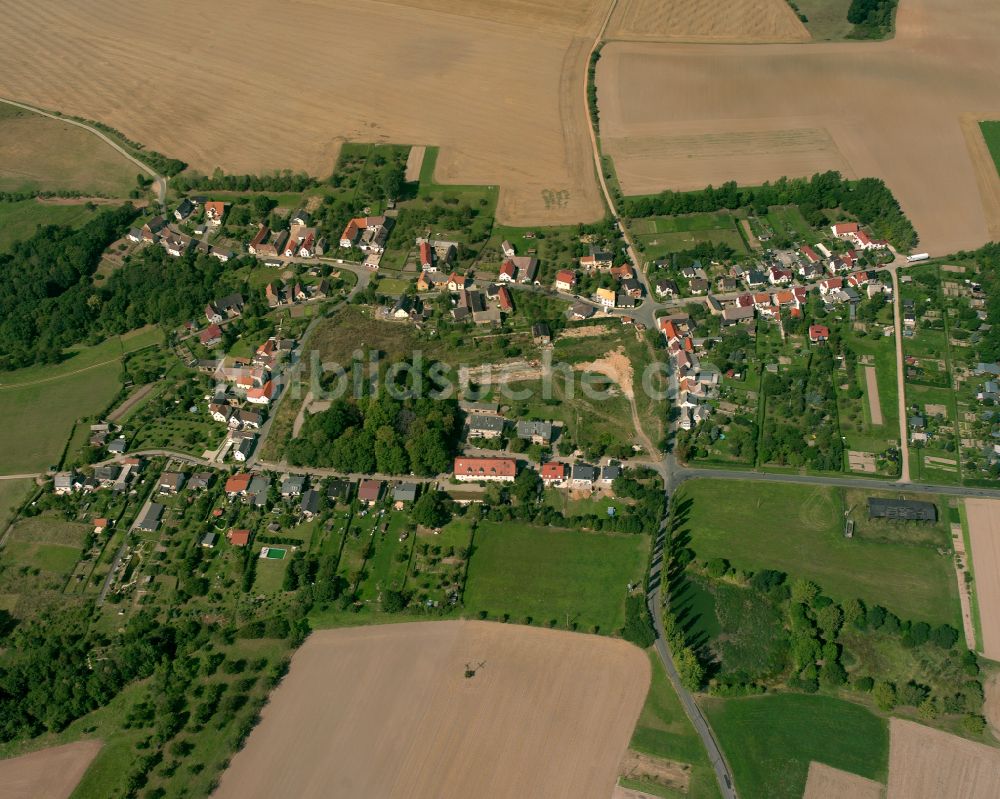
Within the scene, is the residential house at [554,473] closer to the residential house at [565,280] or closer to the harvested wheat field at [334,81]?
the residential house at [565,280]

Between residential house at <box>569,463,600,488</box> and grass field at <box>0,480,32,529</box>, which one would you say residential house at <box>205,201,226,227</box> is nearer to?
grass field at <box>0,480,32,529</box>

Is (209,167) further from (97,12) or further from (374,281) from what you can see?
(97,12)

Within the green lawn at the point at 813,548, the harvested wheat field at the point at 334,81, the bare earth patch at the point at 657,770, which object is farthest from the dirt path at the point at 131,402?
Answer: the bare earth patch at the point at 657,770

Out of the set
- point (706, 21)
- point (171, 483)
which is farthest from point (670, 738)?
point (706, 21)

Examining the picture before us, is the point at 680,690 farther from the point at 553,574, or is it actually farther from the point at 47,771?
the point at 47,771

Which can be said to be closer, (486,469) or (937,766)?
(937,766)
